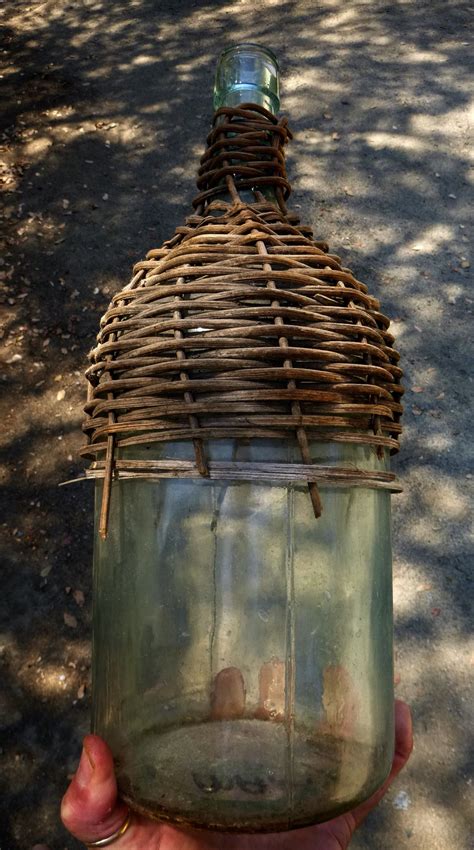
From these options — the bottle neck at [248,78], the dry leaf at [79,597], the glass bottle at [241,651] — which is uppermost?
the bottle neck at [248,78]

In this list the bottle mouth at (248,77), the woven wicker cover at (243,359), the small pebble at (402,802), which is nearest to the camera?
the woven wicker cover at (243,359)

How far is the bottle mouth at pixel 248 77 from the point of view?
1.66 meters

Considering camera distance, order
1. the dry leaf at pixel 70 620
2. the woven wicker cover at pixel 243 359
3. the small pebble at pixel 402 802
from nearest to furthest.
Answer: the woven wicker cover at pixel 243 359
the small pebble at pixel 402 802
the dry leaf at pixel 70 620

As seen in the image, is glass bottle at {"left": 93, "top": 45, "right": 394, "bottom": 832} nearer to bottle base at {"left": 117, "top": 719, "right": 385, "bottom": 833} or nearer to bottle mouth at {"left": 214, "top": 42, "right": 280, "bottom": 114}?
bottle base at {"left": 117, "top": 719, "right": 385, "bottom": 833}

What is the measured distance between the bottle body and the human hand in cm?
4

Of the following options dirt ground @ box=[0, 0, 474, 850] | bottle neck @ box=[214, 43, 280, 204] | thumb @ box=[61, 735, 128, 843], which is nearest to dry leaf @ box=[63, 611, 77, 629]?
dirt ground @ box=[0, 0, 474, 850]

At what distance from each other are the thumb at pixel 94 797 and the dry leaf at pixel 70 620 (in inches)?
54.1

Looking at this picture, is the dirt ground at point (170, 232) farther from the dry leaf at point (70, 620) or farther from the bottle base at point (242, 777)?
the bottle base at point (242, 777)

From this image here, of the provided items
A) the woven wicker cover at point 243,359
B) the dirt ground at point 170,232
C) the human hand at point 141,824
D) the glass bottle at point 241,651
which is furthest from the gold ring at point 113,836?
the dirt ground at point 170,232

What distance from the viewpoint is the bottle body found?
1.13 metres

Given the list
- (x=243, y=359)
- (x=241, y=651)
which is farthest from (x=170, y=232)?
(x=241, y=651)

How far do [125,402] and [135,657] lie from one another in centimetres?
44

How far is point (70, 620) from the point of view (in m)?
2.64

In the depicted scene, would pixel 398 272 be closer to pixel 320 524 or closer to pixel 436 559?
pixel 436 559
